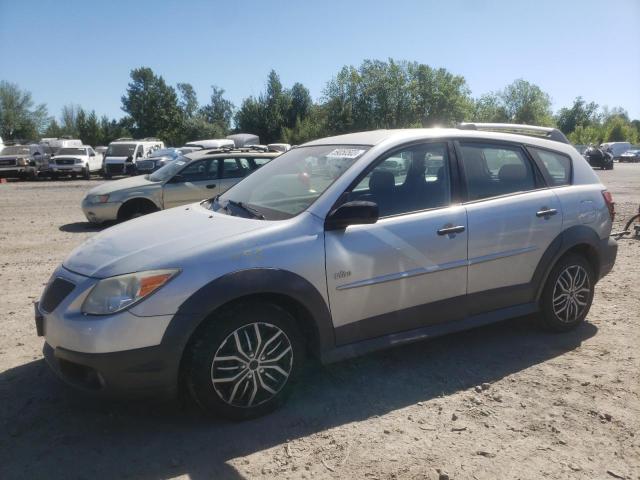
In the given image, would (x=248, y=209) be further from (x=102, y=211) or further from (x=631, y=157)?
(x=631, y=157)

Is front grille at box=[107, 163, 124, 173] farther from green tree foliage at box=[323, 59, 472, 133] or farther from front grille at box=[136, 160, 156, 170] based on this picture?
green tree foliage at box=[323, 59, 472, 133]

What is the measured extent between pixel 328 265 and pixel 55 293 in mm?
1641

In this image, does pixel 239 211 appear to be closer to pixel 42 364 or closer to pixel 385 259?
pixel 385 259

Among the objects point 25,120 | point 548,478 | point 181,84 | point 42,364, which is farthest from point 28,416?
point 181,84

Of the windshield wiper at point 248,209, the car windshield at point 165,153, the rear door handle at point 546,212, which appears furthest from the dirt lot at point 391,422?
the car windshield at point 165,153

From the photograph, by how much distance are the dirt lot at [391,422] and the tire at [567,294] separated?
0.16 metres

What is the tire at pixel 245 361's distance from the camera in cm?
282

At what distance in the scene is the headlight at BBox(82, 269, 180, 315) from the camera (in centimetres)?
269

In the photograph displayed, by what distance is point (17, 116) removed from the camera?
7150cm

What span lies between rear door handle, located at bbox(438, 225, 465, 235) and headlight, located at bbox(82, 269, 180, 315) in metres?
1.83

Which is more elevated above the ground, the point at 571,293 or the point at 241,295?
the point at 241,295

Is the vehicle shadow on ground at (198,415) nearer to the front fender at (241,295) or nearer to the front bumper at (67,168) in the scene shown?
the front fender at (241,295)

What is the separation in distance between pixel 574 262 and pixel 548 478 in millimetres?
2298

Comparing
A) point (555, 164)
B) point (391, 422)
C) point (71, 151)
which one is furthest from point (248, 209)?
point (71, 151)
